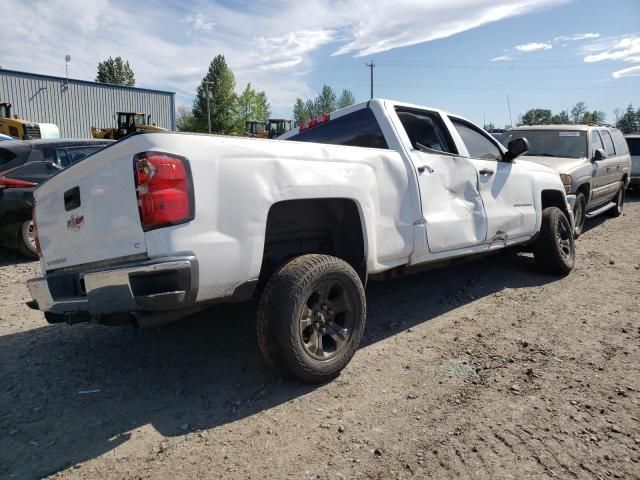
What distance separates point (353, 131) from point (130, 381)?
268 centimetres

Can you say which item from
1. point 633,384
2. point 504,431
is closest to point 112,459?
point 504,431

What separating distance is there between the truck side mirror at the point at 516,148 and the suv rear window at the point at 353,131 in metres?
1.70

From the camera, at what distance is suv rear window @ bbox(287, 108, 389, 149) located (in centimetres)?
399

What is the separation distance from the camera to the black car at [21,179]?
20.0ft

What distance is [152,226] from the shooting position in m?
2.39

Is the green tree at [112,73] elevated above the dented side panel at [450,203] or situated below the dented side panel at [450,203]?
above

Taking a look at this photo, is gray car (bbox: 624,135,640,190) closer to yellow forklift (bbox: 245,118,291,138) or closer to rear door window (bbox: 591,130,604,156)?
rear door window (bbox: 591,130,604,156)

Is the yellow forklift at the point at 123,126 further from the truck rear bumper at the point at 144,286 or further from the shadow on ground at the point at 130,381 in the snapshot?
the truck rear bumper at the point at 144,286

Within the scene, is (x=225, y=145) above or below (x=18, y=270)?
above

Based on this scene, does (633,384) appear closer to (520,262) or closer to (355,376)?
(355,376)

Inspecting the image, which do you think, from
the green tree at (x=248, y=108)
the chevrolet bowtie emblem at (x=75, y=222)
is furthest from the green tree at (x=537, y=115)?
the chevrolet bowtie emblem at (x=75, y=222)

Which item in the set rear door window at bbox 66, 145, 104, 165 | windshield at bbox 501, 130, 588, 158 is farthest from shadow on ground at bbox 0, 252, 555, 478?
windshield at bbox 501, 130, 588, 158

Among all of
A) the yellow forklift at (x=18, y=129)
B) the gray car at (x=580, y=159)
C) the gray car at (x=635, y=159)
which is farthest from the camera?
the yellow forklift at (x=18, y=129)

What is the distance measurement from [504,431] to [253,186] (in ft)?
6.27
